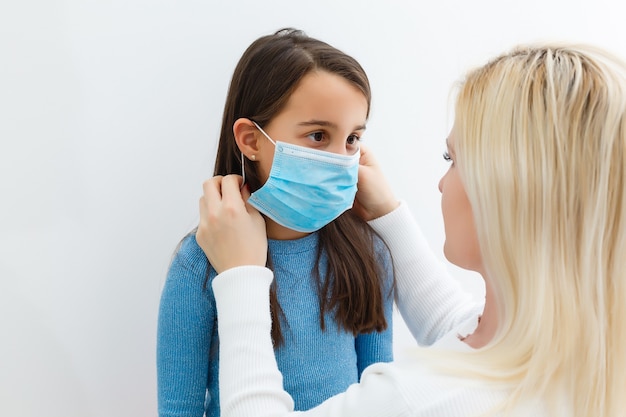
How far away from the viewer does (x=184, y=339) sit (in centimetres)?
106

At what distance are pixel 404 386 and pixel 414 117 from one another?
952 millimetres

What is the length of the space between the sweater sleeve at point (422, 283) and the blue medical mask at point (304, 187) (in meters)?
0.14

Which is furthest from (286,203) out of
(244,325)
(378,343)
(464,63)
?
(464,63)

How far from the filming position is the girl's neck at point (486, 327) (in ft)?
3.07

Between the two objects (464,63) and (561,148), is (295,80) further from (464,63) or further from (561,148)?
(464,63)

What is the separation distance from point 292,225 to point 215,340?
0.84ft

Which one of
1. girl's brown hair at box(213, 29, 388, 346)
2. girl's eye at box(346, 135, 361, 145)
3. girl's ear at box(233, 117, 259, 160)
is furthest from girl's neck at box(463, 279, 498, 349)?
girl's ear at box(233, 117, 259, 160)

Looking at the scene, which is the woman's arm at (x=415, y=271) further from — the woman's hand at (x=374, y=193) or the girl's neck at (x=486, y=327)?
the girl's neck at (x=486, y=327)

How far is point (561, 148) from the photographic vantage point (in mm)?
706

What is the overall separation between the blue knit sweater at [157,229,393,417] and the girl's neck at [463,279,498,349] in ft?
0.90

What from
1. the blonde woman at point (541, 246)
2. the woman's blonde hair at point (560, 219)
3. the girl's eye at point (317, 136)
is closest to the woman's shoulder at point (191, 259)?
the girl's eye at point (317, 136)

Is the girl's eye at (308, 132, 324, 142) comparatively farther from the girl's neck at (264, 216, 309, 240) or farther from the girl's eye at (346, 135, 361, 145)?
the girl's neck at (264, 216, 309, 240)

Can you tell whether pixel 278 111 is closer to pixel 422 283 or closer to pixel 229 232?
pixel 229 232

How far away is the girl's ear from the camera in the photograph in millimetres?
1072
